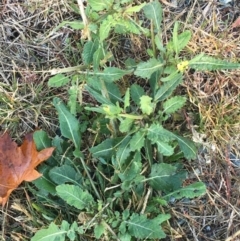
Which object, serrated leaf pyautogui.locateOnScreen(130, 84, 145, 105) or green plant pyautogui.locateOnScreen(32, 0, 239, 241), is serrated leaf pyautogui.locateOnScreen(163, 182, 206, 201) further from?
serrated leaf pyautogui.locateOnScreen(130, 84, 145, 105)

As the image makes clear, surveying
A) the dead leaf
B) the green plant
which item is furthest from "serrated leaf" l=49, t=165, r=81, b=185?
the dead leaf

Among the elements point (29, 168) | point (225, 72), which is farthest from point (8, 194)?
point (225, 72)

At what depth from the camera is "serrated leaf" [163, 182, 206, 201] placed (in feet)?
6.31

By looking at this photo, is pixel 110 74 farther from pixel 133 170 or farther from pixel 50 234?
pixel 50 234

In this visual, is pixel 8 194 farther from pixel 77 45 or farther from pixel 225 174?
pixel 225 174

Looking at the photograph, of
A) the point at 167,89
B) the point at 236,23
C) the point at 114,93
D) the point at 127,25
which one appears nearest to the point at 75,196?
the point at 114,93

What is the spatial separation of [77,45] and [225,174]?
2.62ft

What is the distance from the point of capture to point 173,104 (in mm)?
1908

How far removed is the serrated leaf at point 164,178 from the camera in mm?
1942

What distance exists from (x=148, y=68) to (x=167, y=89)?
0.11 meters

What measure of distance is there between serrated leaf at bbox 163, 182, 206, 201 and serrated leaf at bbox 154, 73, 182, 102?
1.14ft

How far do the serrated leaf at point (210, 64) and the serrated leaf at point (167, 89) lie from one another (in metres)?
0.08

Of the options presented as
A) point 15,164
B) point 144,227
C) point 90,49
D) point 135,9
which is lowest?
point 144,227

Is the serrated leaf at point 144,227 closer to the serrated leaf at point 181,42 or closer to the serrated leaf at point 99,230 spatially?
the serrated leaf at point 99,230
